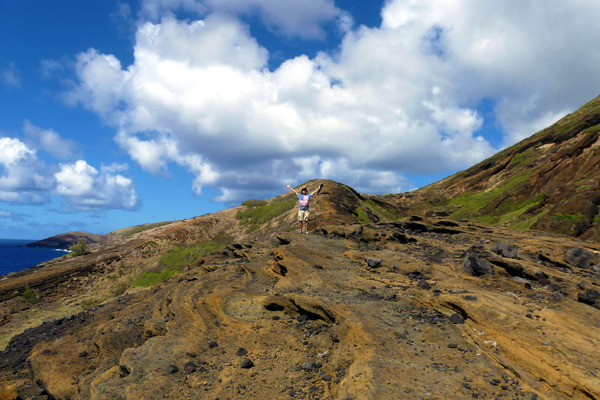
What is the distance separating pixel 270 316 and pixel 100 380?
5380 mm

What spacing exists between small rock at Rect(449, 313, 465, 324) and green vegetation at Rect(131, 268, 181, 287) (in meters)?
31.6

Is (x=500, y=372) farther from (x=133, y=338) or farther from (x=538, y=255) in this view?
(x=133, y=338)

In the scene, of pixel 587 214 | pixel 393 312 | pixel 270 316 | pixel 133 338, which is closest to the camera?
pixel 393 312

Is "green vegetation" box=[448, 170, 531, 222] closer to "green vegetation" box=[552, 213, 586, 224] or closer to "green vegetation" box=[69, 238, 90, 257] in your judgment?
"green vegetation" box=[552, 213, 586, 224]

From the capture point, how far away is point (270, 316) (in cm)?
1125

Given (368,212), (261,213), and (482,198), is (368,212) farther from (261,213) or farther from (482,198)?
(482,198)

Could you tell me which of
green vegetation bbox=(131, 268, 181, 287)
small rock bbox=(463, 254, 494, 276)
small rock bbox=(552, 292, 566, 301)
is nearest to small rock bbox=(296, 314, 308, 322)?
small rock bbox=(463, 254, 494, 276)

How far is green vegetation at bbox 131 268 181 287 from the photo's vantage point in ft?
111

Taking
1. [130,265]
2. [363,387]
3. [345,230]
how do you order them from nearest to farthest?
[363,387]
[345,230]
[130,265]

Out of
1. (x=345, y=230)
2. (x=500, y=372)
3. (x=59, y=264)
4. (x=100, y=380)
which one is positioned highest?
(x=59, y=264)

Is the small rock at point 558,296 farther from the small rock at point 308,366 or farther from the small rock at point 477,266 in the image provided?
the small rock at point 308,366

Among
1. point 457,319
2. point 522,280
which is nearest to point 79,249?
point 457,319

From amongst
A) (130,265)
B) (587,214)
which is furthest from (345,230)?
(130,265)

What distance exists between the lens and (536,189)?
129ft
